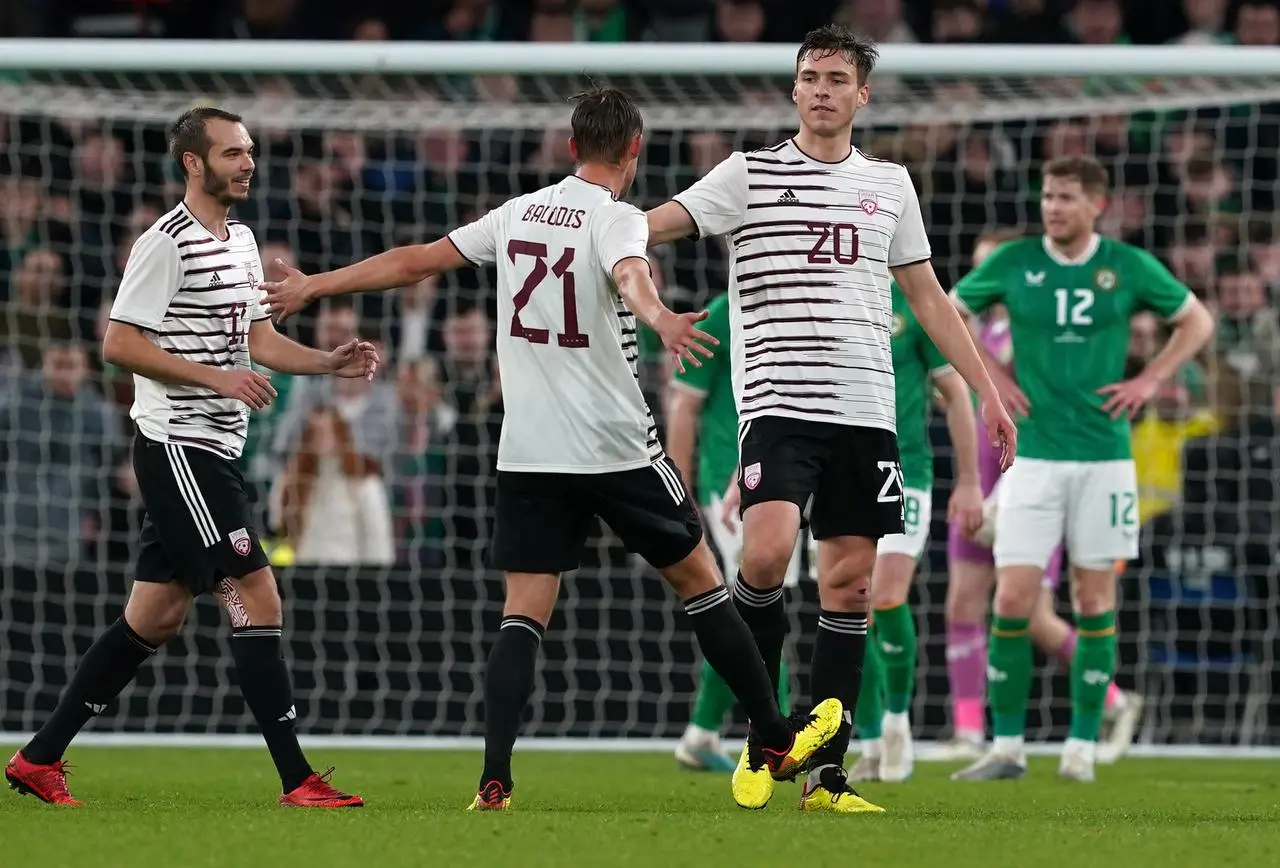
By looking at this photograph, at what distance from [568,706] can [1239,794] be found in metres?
3.82

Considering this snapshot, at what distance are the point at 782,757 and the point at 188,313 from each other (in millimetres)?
2165

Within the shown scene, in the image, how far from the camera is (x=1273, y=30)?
12906 millimetres

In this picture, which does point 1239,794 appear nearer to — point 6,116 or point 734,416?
point 734,416

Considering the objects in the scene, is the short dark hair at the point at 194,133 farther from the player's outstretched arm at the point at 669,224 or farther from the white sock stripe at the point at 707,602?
the white sock stripe at the point at 707,602

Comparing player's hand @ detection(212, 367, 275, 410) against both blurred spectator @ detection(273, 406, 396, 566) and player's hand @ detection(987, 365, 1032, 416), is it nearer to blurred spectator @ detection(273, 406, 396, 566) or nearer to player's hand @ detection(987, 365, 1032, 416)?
player's hand @ detection(987, 365, 1032, 416)

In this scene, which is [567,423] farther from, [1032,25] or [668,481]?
[1032,25]

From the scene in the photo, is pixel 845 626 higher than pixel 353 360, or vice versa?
pixel 353 360

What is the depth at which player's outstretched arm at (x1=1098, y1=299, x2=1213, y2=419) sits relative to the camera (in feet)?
25.1

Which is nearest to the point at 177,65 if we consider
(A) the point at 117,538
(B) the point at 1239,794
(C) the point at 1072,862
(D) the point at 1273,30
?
(A) the point at 117,538

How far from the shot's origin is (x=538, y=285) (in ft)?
18.6

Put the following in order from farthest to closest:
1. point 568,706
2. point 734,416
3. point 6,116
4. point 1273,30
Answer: point 1273,30, point 6,116, point 568,706, point 734,416

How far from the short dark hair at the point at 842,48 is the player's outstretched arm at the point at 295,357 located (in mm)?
1575

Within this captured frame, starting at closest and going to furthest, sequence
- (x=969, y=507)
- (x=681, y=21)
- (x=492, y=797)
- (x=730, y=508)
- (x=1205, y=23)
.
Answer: (x=492, y=797), (x=730, y=508), (x=969, y=507), (x=1205, y=23), (x=681, y=21)

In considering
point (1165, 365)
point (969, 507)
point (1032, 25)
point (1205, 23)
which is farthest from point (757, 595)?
point (1205, 23)
